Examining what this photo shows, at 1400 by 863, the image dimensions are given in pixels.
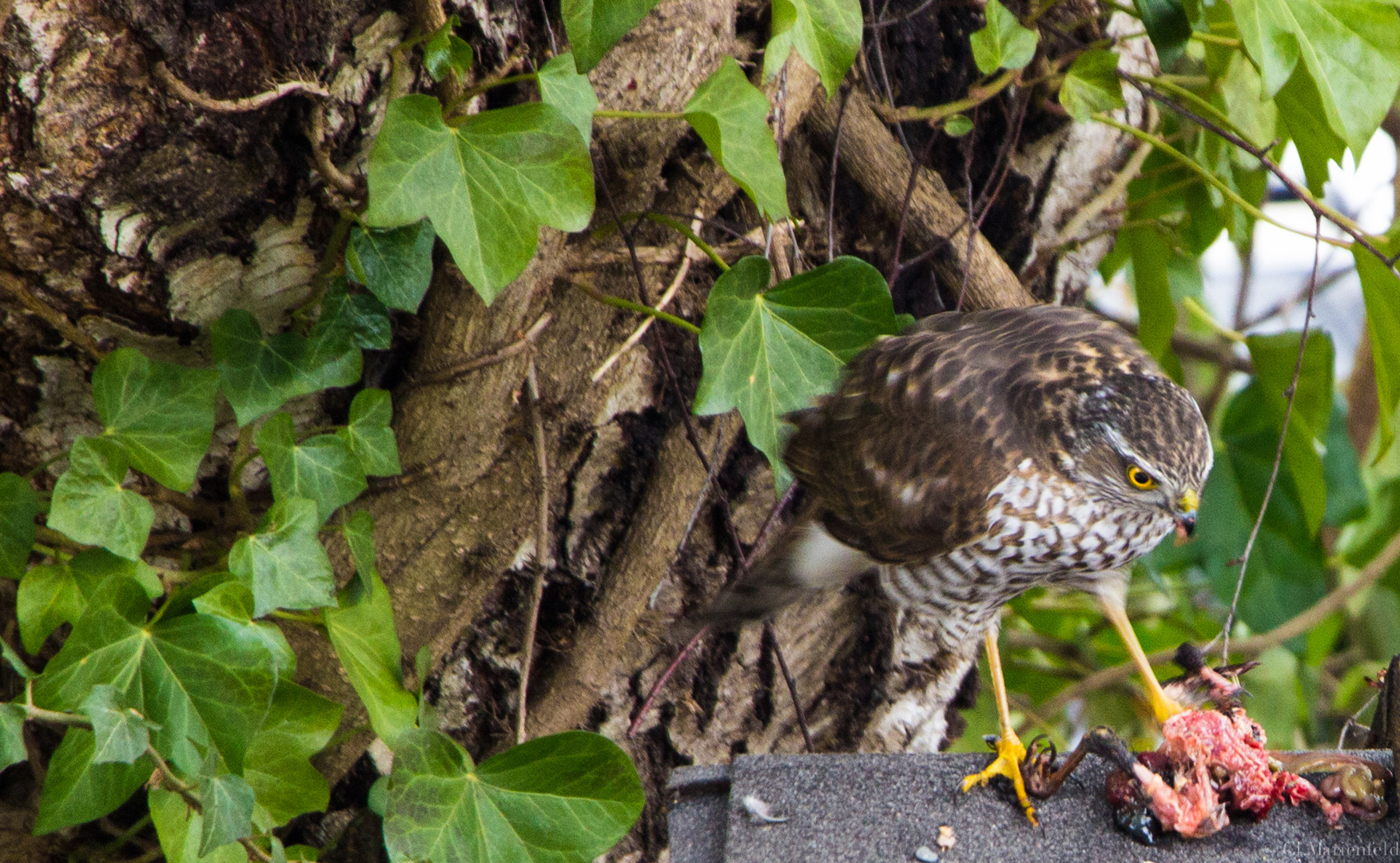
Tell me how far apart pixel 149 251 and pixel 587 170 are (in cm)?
51

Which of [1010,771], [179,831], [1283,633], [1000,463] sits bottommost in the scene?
[1283,633]

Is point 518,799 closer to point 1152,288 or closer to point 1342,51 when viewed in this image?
point 1342,51

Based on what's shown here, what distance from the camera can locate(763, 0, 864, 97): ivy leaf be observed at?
1071 mm

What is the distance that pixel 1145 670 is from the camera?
1.35 metres

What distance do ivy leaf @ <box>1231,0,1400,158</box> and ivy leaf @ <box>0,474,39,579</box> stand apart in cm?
127

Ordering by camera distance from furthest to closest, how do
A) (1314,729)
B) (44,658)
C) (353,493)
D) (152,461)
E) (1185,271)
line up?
(1314,729)
(1185,271)
(44,658)
(353,493)
(152,461)

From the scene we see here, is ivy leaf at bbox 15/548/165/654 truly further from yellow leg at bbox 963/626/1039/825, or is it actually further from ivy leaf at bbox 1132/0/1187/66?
ivy leaf at bbox 1132/0/1187/66

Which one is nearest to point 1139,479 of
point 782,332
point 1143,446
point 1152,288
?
point 1143,446

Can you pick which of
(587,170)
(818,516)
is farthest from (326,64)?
(818,516)

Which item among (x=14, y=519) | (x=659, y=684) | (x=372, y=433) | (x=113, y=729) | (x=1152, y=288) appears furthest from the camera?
(x=1152, y=288)

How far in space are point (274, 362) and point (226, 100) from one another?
270mm

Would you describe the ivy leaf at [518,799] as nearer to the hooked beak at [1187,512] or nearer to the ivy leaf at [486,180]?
the ivy leaf at [486,180]

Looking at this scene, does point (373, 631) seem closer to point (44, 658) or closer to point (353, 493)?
point (353, 493)

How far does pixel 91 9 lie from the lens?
43.4 inches
